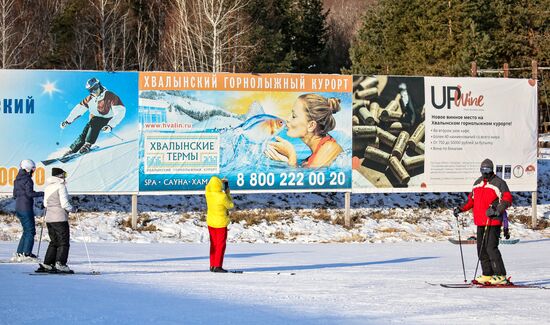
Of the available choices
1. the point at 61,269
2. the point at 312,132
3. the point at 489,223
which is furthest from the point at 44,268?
the point at 312,132

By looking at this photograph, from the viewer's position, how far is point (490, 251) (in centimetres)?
1509

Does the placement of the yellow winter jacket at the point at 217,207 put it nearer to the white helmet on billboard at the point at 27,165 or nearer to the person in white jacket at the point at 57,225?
the person in white jacket at the point at 57,225

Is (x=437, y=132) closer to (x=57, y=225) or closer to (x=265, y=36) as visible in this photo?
(x=57, y=225)

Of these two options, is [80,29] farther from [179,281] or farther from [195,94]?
[179,281]

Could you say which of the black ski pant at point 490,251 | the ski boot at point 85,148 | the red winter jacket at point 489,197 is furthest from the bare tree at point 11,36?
the black ski pant at point 490,251

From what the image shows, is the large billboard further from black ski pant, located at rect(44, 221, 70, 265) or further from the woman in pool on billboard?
black ski pant, located at rect(44, 221, 70, 265)

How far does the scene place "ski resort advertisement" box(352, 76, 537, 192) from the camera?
27.9 meters

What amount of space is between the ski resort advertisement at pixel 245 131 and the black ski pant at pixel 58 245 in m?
10.5

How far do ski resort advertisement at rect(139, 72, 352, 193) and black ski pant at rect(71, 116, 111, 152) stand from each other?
1.05m

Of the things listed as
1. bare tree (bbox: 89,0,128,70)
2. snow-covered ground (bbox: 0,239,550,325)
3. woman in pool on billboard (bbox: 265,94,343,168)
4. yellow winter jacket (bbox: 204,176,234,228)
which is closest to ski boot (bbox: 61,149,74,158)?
snow-covered ground (bbox: 0,239,550,325)

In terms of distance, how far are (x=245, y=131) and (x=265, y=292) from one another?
44.4 feet

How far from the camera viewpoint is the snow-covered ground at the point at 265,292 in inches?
441

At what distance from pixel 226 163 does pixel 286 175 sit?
1.72 m

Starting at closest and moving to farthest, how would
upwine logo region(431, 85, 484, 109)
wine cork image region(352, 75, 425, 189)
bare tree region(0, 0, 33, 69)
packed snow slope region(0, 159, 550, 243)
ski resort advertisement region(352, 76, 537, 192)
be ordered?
1. packed snow slope region(0, 159, 550, 243)
2. wine cork image region(352, 75, 425, 189)
3. ski resort advertisement region(352, 76, 537, 192)
4. upwine logo region(431, 85, 484, 109)
5. bare tree region(0, 0, 33, 69)
